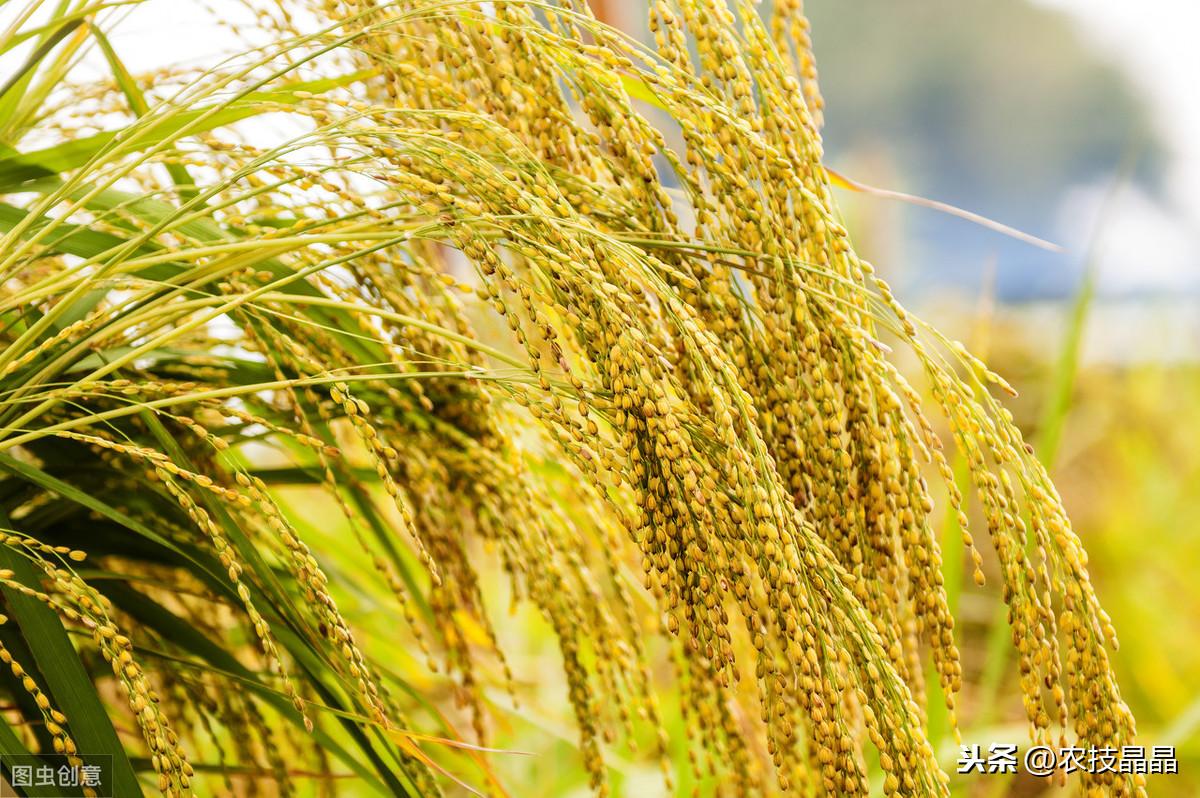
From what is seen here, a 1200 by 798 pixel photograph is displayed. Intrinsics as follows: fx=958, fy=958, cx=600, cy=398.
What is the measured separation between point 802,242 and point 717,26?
189 millimetres

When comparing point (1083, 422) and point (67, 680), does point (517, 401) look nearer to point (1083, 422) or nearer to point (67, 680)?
point (67, 680)

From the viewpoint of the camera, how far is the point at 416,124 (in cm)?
86

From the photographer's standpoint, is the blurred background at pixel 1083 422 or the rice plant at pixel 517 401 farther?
the blurred background at pixel 1083 422

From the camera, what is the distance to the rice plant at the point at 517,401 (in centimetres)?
68

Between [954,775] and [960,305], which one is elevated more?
[960,305]

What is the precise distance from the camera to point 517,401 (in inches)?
28.1

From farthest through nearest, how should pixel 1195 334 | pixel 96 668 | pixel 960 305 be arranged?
pixel 960 305
pixel 1195 334
pixel 96 668

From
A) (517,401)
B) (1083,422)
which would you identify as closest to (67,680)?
(517,401)

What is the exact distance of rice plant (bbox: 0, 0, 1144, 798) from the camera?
679 mm

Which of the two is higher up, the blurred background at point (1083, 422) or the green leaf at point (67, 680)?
the blurred background at point (1083, 422)

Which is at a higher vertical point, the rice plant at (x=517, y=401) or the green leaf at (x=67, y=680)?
the rice plant at (x=517, y=401)

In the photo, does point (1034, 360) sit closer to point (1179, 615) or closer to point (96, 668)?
point (1179, 615)

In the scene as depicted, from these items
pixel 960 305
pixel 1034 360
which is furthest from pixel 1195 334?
pixel 960 305

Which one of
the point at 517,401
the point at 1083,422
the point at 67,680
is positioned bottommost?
the point at 67,680
